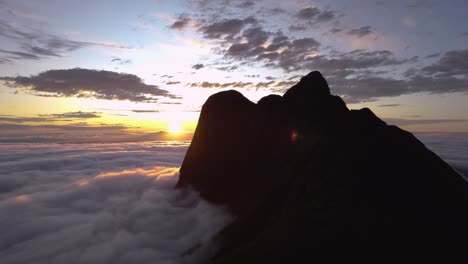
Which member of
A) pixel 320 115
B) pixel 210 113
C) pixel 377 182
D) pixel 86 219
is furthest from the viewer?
pixel 86 219

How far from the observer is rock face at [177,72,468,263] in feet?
30.8

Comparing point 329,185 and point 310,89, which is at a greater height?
point 310,89

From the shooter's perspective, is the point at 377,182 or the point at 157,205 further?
the point at 157,205

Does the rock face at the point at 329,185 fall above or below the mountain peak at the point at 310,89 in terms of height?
below

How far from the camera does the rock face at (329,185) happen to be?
9391 mm

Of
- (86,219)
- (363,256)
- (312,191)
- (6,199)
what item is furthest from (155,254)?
(6,199)

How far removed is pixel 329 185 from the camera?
10.9m

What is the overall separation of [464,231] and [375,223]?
300 cm

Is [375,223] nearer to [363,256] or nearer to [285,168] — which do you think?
[363,256]

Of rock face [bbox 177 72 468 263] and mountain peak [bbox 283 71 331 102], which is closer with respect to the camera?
rock face [bbox 177 72 468 263]

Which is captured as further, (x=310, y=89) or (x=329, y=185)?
(x=310, y=89)

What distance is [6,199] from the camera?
57.4 meters

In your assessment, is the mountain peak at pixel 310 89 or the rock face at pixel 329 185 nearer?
the rock face at pixel 329 185

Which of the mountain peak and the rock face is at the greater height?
the mountain peak
